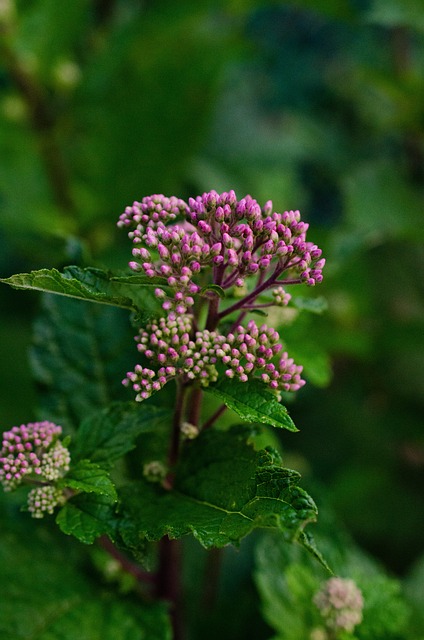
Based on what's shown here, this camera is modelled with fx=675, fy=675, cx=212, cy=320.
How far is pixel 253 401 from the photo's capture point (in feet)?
2.47

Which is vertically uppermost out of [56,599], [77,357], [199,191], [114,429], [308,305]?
[199,191]

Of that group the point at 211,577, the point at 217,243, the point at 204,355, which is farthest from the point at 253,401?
the point at 211,577

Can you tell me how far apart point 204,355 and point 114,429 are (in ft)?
0.61

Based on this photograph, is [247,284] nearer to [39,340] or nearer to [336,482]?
[39,340]

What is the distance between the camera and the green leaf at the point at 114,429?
2.83 feet

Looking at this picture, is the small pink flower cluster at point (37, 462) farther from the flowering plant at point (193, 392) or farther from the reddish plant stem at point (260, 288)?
the reddish plant stem at point (260, 288)

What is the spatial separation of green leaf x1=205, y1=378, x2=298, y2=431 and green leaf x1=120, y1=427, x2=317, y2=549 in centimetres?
6

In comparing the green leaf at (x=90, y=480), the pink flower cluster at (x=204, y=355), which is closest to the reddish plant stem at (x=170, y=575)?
the green leaf at (x=90, y=480)

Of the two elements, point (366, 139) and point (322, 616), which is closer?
point (322, 616)

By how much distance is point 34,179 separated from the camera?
7.16 ft

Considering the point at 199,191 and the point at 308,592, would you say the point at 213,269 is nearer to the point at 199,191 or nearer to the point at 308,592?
the point at 308,592

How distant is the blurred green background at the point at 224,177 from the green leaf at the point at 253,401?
881 millimetres

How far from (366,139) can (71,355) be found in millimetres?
2050

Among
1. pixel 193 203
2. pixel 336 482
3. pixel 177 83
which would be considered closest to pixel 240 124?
pixel 177 83
